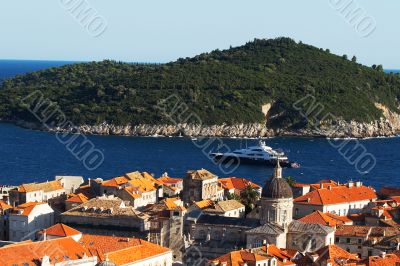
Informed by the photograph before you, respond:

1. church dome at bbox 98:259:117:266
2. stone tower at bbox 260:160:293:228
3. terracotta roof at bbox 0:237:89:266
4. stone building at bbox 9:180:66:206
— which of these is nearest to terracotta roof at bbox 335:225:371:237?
stone tower at bbox 260:160:293:228

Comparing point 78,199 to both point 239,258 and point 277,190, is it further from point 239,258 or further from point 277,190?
point 239,258

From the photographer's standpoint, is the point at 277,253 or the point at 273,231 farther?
the point at 273,231

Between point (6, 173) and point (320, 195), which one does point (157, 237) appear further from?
point (6, 173)

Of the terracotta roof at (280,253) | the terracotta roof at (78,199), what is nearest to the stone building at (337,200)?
the terracotta roof at (78,199)

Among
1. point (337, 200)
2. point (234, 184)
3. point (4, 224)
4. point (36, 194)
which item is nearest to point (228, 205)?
point (337, 200)

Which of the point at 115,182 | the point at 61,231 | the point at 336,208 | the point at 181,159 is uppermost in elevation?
the point at 115,182

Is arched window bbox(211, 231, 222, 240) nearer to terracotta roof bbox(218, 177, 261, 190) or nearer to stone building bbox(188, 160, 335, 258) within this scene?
stone building bbox(188, 160, 335, 258)
